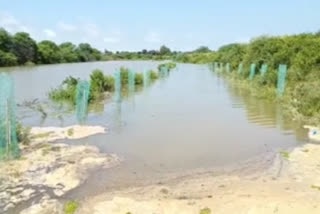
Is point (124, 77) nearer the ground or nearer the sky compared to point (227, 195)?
nearer the sky

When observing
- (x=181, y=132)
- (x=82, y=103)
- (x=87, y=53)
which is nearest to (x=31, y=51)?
(x=87, y=53)

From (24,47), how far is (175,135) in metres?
52.8

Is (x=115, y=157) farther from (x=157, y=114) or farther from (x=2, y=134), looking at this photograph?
(x=157, y=114)

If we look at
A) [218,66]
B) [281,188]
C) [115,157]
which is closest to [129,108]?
[115,157]

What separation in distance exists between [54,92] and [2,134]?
1162cm

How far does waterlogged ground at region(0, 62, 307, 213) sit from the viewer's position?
822 cm

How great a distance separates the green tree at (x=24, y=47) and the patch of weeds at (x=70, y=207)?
54.6 meters

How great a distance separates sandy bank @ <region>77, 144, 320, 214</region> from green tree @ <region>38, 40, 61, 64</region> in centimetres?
6287

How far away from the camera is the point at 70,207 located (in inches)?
240

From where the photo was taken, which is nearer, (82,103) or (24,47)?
(82,103)

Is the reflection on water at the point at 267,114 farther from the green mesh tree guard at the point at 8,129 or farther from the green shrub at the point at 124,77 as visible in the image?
the green shrub at the point at 124,77

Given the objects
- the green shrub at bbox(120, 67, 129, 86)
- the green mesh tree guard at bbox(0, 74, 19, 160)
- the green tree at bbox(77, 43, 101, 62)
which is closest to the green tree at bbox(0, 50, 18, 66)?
the green tree at bbox(77, 43, 101, 62)

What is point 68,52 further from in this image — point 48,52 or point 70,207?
point 70,207

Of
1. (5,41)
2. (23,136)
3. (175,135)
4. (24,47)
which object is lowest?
(175,135)
